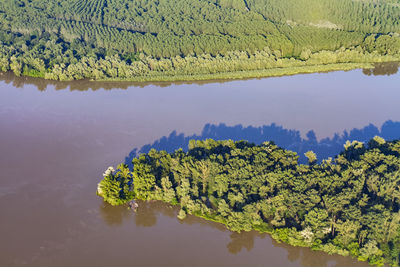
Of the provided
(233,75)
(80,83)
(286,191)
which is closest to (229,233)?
(286,191)

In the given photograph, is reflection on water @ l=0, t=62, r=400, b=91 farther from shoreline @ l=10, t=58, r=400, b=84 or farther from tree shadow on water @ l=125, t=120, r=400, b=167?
tree shadow on water @ l=125, t=120, r=400, b=167

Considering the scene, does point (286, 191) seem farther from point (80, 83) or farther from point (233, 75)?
point (80, 83)

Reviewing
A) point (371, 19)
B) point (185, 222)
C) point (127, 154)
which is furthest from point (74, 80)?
point (371, 19)

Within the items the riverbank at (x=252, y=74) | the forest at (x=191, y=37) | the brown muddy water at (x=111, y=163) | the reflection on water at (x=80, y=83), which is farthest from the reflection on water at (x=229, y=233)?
the forest at (x=191, y=37)

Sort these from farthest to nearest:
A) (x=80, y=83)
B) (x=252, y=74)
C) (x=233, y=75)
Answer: (x=252, y=74), (x=80, y=83), (x=233, y=75)

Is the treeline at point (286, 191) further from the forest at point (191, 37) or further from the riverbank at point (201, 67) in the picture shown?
the forest at point (191, 37)
